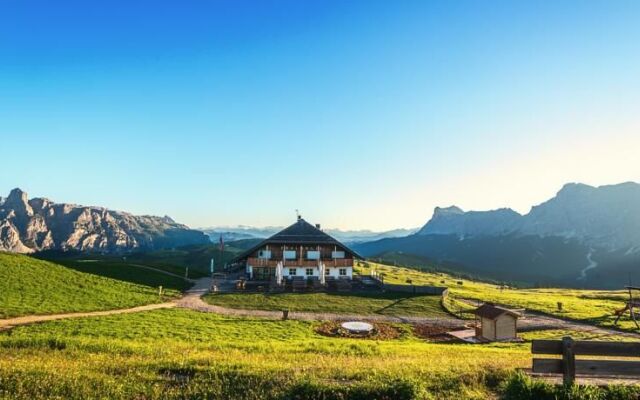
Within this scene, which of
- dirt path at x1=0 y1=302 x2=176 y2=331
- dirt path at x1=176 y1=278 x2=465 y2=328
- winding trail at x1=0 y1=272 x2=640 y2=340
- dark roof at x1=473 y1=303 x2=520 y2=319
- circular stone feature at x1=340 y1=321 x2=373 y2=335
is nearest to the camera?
dirt path at x1=0 y1=302 x2=176 y2=331

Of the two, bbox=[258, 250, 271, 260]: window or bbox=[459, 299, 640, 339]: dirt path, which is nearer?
bbox=[459, 299, 640, 339]: dirt path

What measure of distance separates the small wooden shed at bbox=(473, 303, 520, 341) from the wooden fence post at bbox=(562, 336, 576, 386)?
23637mm

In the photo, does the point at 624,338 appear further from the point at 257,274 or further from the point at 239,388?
the point at 257,274

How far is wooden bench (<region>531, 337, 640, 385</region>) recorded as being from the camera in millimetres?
9414

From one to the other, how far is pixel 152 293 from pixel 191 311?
35.1 feet

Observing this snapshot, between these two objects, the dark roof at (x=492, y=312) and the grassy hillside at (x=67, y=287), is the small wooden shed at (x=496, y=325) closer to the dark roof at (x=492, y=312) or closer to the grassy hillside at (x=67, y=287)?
the dark roof at (x=492, y=312)

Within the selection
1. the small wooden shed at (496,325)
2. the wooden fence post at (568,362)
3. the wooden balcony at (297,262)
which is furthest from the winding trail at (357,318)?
the wooden fence post at (568,362)

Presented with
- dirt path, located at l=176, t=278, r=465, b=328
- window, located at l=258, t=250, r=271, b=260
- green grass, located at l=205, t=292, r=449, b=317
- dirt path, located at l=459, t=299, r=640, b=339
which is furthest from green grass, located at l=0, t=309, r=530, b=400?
window, located at l=258, t=250, r=271, b=260

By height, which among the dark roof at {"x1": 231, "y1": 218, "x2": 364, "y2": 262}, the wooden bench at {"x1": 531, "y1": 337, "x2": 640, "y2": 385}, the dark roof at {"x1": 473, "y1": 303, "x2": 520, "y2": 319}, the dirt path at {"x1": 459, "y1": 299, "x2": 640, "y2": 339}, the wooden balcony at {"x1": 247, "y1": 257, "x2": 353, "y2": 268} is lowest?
the dirt path at {"x1": 459, "y1": 299, "x2": 640, "y2": 339}

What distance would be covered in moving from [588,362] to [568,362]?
56 cm

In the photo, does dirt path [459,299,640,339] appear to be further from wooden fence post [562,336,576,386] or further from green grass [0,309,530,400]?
wooden fence post [562,336,576,386]

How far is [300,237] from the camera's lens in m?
63.8

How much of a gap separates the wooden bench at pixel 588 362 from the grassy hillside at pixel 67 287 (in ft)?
121

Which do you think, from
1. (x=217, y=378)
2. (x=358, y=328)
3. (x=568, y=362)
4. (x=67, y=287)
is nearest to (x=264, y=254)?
(x=67, y=287)
